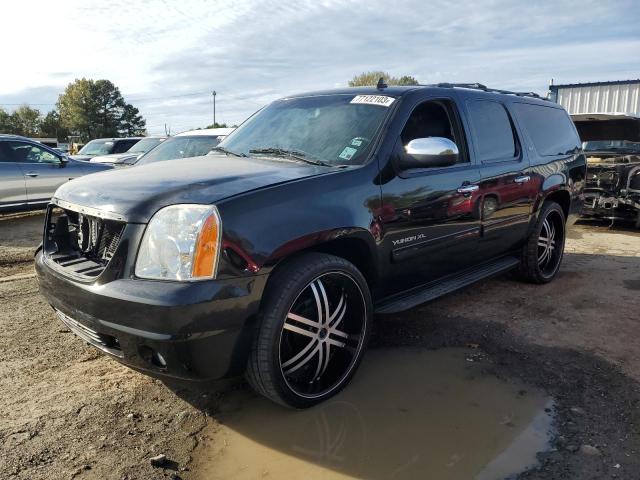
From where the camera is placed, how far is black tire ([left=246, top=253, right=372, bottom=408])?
266 cm

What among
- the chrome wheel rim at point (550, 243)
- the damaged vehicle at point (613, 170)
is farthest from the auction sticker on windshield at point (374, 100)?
the damaged vehicle at point (613, 170)

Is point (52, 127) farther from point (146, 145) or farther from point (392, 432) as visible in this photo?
point (392, 432)

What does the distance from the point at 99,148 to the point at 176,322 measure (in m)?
15.2

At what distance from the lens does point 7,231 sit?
8.67 m

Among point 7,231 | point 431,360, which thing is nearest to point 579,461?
point 431,360

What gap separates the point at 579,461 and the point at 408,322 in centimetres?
191

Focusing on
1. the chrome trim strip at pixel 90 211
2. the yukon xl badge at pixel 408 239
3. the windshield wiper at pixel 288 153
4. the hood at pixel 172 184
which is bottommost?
the yukon xl badge at pixel 408 239

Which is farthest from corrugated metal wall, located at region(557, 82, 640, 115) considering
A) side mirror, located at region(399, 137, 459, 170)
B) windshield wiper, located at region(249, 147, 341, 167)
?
windshield wiper, located at region(249, 147, 341, 167)

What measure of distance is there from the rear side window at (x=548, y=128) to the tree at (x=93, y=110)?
77.6m

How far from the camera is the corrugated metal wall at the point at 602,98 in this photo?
17125mm

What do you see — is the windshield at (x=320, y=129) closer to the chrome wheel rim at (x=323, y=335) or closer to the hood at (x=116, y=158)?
the chrome wheel rim at (x=323, y=335)

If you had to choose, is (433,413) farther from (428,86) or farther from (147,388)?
(428,86)

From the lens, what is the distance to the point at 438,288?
3896 mm

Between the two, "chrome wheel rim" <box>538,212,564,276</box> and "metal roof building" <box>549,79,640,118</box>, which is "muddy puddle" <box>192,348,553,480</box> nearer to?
"chrome wheel rim" <box>538,212,564,276</box>
